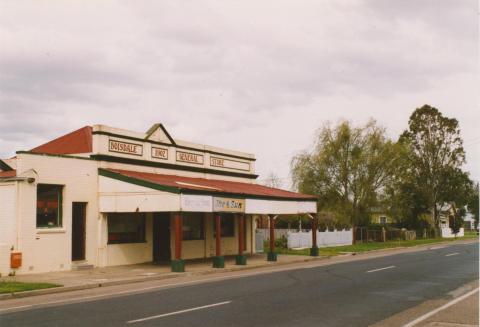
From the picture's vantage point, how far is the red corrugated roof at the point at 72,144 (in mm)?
24984

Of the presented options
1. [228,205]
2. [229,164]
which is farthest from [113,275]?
[229,164]

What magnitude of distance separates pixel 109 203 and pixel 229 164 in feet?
35.1

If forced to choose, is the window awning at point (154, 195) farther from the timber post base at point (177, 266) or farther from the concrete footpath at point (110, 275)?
the concrete footpath at point (110, 275)

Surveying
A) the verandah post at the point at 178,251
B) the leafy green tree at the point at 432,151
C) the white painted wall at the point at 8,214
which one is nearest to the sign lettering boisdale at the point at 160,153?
the verandah post at the point at 178,251

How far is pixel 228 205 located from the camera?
941 inches

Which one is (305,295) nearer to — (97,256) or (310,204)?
(97,256)

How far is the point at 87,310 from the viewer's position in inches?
457

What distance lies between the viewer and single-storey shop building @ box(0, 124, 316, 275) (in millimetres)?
19828

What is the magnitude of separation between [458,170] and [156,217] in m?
48.3

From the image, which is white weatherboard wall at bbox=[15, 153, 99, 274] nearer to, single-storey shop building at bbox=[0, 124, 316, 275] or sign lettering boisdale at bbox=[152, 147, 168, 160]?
single-storey shop building at bbox=[0, 124, 316, 275]

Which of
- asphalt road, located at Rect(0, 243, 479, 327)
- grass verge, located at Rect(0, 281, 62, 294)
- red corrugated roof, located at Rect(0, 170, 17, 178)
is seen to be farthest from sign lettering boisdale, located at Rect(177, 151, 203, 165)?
grass verge, located at Rect(0, 281, 62, 294)

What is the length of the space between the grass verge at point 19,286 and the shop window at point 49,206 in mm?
4450

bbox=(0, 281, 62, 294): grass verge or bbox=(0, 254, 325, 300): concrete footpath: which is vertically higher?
bbox=(0, 281, 62, 294): grass verge

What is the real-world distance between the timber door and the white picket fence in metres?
18.1
